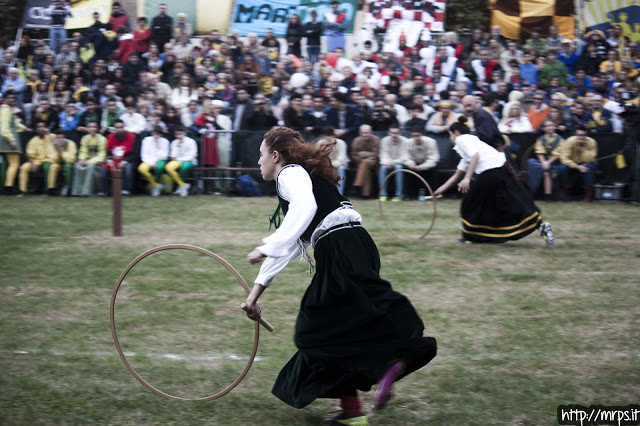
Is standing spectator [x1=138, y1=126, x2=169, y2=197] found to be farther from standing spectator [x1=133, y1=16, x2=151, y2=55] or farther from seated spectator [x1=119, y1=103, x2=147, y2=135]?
standing spectator [x1=133, y1=16, x2=151, y2=55]

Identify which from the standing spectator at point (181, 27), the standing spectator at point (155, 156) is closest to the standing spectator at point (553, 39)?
the standing spectator at point (181, 27)

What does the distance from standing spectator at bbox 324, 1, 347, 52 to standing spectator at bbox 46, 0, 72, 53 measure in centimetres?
658

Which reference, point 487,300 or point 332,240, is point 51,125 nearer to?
point 487,300

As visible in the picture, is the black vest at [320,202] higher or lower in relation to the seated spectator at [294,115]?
lower

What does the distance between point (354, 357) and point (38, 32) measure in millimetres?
19096

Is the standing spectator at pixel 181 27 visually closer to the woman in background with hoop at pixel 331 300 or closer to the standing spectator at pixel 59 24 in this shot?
the standing spectator at pixel 59 24

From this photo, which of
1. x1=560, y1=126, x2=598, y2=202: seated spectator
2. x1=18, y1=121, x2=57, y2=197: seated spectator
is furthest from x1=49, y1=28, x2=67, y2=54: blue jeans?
x1=560, y1=126, x2=598, y2=202: seated spectator

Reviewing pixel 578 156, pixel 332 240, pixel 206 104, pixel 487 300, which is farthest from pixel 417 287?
pixel 206 104

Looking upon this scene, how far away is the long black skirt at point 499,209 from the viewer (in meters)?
9.20

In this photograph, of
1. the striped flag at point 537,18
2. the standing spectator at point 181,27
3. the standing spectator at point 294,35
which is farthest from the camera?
the striped flag at point 537,18

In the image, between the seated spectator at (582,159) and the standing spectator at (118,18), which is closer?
the seated spectator at (582,159)

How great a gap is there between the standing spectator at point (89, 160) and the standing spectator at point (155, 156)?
0.80m

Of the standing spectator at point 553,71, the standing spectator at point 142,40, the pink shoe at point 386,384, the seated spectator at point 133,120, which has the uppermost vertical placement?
the standing spectator at point 142,40

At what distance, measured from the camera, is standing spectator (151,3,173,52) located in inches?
686
